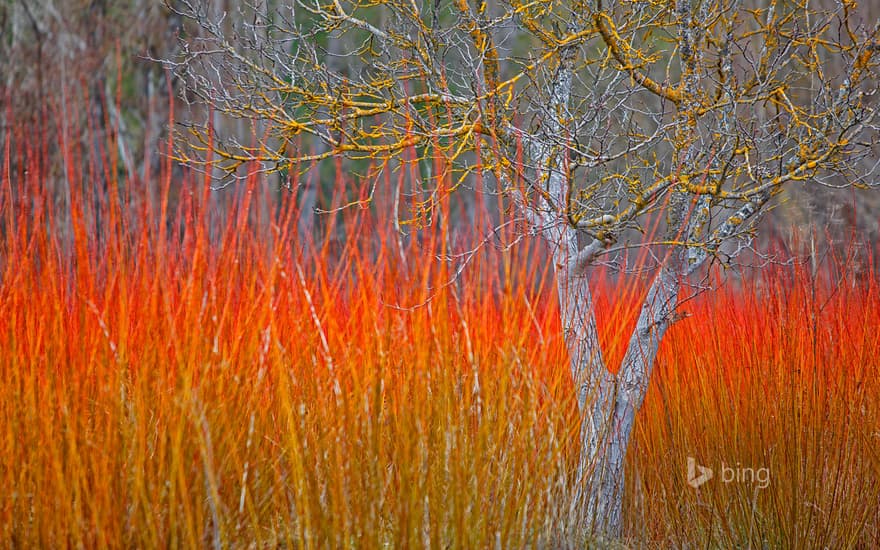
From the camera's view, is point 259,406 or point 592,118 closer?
point 259,406

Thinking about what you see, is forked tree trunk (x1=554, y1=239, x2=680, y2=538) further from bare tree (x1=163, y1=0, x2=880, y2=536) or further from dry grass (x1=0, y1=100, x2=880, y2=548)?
dry grass (x1=0, y1=100, x2=880, y2=548)

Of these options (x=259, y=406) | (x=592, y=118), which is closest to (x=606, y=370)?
(x=592, y=118)

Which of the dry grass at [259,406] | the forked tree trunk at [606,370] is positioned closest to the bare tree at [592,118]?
the forked tree trunk at [606,370]

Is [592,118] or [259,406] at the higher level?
[592,118]

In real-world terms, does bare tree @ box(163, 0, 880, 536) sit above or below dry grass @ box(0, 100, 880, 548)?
above

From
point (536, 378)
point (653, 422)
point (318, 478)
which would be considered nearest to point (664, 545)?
point (653, 422)

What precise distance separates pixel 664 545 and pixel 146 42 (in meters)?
9.35

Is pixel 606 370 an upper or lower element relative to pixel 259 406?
upper

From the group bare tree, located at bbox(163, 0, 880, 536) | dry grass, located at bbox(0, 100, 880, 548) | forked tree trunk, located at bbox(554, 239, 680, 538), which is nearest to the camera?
dry grass, located at bbox(0, 100, 880, 548)

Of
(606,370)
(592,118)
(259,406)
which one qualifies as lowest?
(259,406)

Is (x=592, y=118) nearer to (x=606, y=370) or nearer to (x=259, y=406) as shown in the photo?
(x=606, y=370)

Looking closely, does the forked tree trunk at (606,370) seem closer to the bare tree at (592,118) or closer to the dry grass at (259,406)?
the bare tree at (592,118)

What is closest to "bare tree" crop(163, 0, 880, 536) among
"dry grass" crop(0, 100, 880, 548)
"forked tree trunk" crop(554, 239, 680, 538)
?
"forked tree trunk" crop(554, 239, 680, 538)

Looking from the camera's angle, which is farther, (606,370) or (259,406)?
(606,370)
